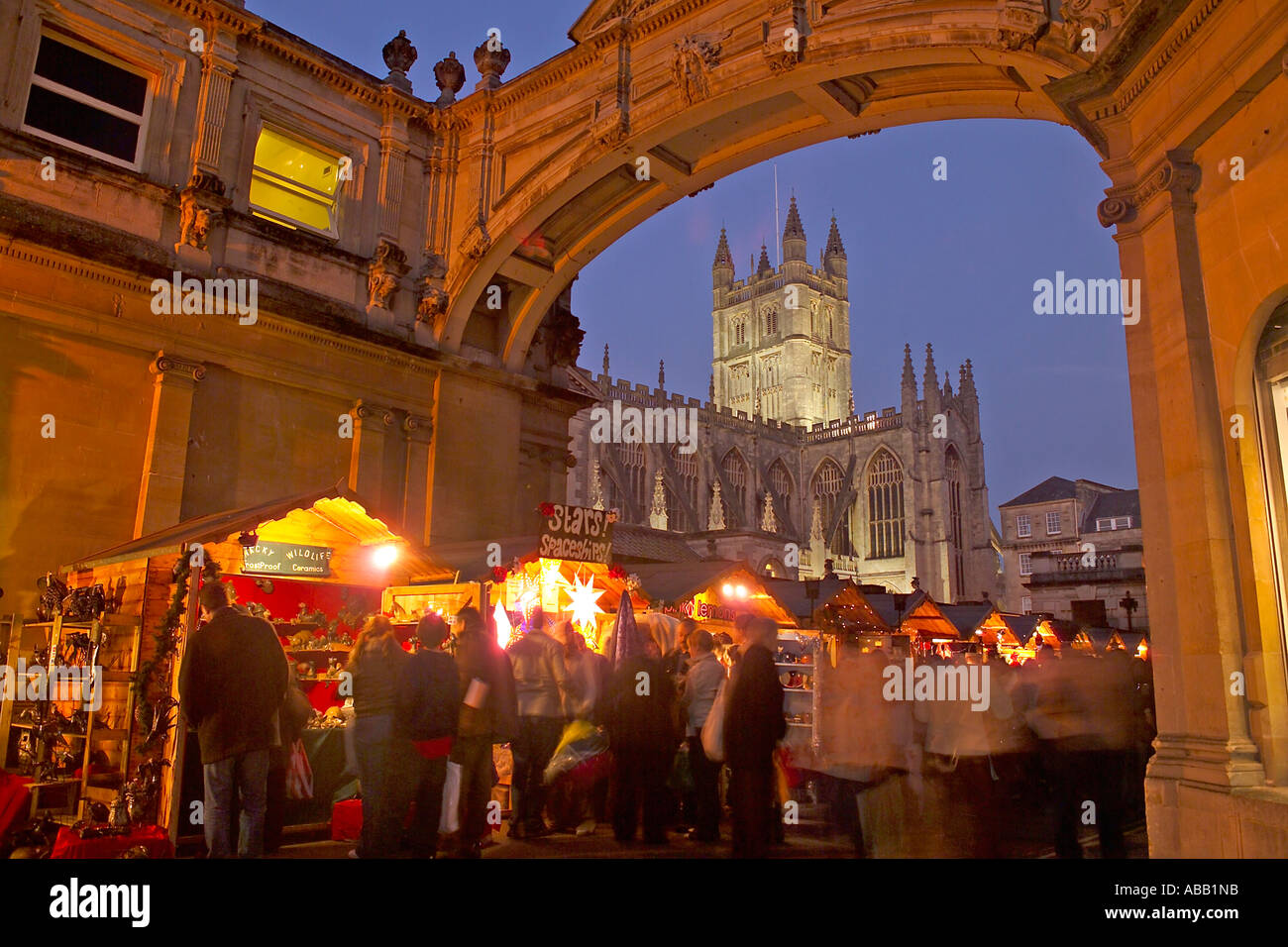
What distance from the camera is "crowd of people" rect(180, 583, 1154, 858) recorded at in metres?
6.05

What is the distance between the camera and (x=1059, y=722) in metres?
7.43

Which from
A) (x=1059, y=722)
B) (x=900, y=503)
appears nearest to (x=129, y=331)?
(x=1059, y=722)

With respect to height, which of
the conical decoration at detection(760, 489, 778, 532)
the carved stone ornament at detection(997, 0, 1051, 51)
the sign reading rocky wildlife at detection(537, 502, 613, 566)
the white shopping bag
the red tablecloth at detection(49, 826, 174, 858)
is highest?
the conical decoration at detection(760, 489, 778, 532)

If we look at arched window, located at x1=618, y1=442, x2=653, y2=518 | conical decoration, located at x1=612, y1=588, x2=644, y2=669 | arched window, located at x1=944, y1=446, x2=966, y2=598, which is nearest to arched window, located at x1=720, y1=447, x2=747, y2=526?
arched window, located at x1=618, y1=442, x2=653, y2=518

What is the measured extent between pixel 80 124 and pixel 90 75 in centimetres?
76

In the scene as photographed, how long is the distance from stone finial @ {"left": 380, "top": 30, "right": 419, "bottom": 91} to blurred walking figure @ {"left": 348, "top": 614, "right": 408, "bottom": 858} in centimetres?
1230

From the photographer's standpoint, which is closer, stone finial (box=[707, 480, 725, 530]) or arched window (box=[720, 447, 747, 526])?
stone finial (box=[707, 480, 725, 530])

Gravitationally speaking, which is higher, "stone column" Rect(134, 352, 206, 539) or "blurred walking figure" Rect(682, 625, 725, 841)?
"stone column" Rect(134, 352, 206, 539)

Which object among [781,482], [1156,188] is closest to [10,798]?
[1156,188]

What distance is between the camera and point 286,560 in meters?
10.0

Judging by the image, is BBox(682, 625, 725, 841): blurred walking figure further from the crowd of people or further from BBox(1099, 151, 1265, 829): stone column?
BBox(1099, 151, 1265, 829): stone column

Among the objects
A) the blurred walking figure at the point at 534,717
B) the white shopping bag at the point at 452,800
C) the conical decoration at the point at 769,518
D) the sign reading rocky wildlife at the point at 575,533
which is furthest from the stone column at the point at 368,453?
the conical decoration at the point at 769,518

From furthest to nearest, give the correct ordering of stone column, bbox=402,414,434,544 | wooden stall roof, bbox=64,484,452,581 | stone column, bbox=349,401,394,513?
stone column, bbox=402,414,434,544 → stone column, bbox=349,401,394,513 → wooden stall roof, bbox=64,484,452,581

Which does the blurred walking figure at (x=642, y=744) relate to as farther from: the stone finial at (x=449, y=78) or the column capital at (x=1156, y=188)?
the stone finial at (x=449, y=78)
